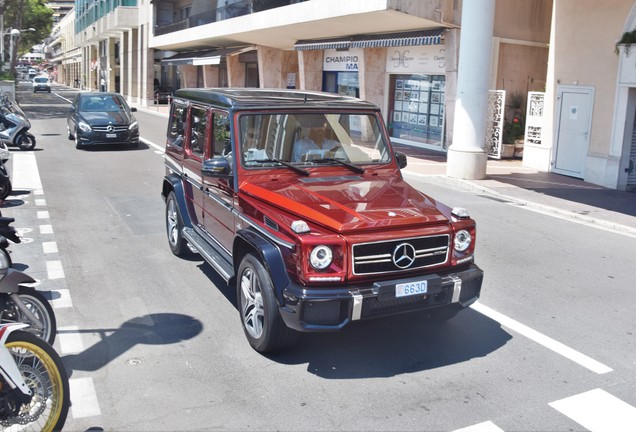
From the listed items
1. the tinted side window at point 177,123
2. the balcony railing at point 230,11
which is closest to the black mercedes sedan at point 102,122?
the balcony railing at point 230,11

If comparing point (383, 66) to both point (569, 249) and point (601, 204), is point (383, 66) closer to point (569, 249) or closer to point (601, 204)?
point (601, 204)

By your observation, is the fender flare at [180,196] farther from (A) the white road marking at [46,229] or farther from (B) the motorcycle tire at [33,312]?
(B) the motorcycle tire at [33,312]

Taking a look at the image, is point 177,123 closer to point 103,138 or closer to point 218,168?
point 218,168

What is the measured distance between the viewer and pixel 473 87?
1541cm

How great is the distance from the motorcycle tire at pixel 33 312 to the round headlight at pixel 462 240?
3.12m

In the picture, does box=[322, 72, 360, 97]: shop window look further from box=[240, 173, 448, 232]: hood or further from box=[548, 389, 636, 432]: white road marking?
box=[548, 389, 636, 432]: white road marking

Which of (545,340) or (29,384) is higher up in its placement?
(29,384)

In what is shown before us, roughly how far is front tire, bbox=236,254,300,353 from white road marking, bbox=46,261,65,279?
2.85 m

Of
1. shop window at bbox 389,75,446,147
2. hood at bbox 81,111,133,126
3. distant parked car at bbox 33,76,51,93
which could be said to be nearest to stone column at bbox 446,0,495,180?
shop window at bbox 389,75,446,147

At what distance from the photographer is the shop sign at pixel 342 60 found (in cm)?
2570

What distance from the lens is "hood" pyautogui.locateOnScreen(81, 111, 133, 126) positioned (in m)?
19.3

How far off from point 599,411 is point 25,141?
18.2 meters

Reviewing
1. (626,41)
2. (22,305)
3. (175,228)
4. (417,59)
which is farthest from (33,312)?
(417,59)

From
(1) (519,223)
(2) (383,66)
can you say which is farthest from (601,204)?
(2) (383,66)
